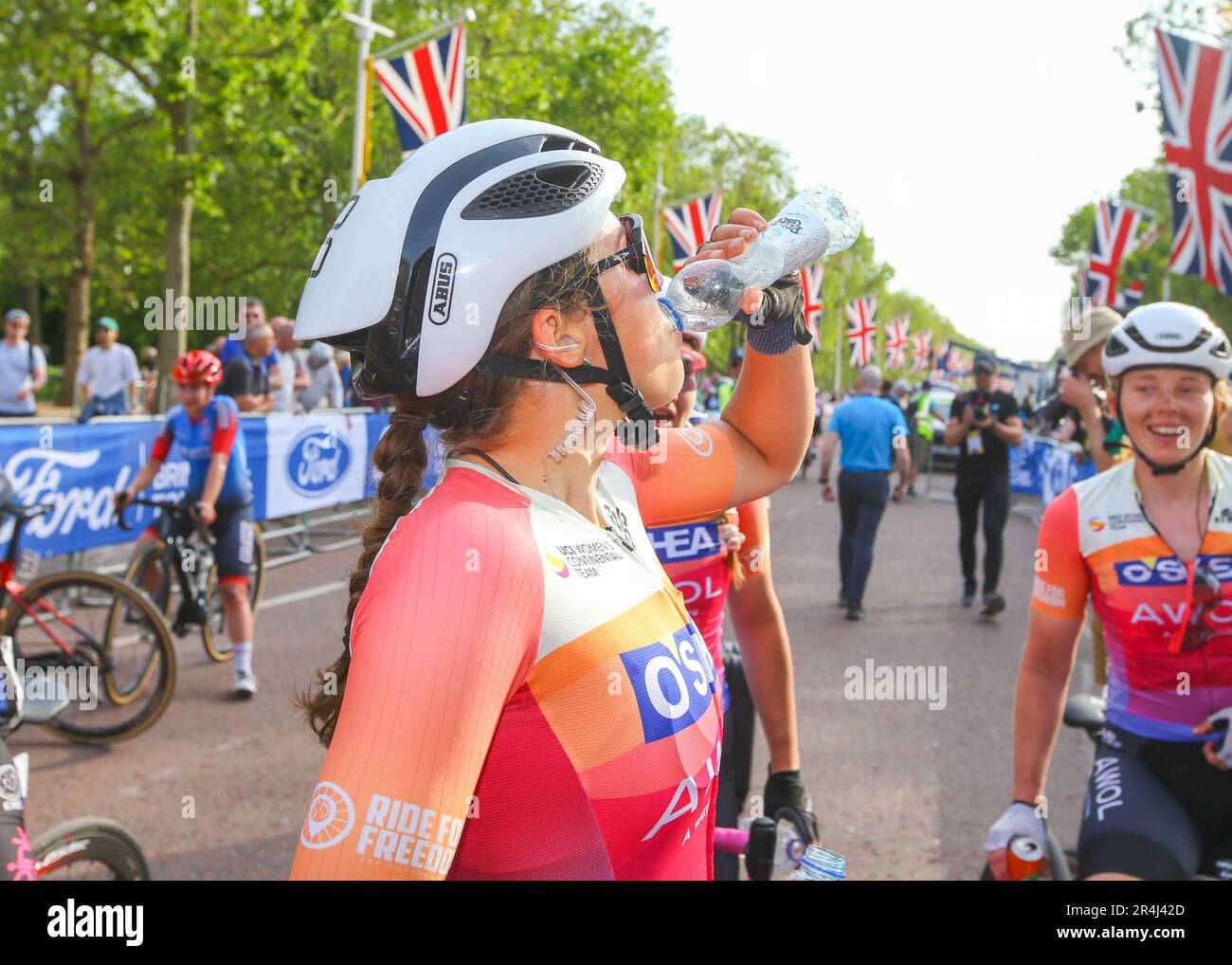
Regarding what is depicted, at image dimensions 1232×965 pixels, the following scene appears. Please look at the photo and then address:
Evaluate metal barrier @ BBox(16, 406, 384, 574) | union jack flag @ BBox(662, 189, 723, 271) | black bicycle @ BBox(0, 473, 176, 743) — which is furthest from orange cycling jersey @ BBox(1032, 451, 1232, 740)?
union jack flag @ BBox(662, 189, 723, 271)

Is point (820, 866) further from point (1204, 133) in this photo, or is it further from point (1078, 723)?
point (1204, 133)

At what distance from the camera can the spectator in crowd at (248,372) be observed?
10.7 meters

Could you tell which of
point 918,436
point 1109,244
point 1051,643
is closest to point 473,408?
point 1051,643

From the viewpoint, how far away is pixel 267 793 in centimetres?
530

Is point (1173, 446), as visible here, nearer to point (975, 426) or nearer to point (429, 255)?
point (429, 255)

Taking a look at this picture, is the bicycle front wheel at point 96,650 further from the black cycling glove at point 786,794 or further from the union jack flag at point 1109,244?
the union jack flag at point 1109,244

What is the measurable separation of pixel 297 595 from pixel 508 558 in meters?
8.91

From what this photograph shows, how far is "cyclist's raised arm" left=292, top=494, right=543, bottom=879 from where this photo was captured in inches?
48.2

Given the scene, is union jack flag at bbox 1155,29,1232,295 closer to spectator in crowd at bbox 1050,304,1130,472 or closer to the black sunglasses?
spectator in crowd at bbox 1050,304,1130,472

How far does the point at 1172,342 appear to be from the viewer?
3125mm

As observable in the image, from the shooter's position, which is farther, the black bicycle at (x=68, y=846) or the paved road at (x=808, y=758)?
the paved road at (x=808, y=758)

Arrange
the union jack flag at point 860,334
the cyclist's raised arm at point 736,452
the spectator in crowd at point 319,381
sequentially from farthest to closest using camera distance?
the union jack flag at point 860,334 → the spectator in crowd at point 319,381 → the cyclist's raised arm at point 736,452

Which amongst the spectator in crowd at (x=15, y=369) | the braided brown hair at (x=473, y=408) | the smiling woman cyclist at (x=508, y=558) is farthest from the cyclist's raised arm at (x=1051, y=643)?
the spectator in crowd at (x=15, y=369)

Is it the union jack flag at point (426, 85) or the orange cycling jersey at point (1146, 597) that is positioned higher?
the union jack flag at point (426, 85)
